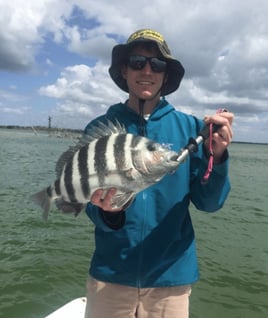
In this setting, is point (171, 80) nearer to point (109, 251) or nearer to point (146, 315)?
point (109, 251)

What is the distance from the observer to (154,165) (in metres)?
2.77

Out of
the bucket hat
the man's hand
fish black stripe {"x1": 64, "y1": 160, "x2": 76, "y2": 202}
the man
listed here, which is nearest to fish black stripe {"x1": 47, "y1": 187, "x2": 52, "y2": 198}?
fish black stripe {"x1": 64, "y1": 160, "x2": 76, "y2": 202}

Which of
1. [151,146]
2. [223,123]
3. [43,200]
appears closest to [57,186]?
[43,200]

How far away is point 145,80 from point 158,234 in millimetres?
1335

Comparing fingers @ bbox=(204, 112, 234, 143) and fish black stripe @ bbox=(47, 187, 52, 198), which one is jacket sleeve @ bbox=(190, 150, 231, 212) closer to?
fingers @ bbox=(204, 112, 234, 143)

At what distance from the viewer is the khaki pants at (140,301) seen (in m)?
3.31

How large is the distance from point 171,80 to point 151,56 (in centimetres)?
51

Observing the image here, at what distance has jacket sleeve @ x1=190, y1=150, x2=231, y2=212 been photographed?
3.19 meters

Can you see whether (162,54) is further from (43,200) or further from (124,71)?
(43,200)

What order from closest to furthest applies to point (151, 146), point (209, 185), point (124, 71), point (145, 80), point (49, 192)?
point (151, 146), point (49, 192), point (209, 185), point (145, 80), point (124, 71)

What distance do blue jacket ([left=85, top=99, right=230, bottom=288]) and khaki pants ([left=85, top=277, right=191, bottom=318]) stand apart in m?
0.07

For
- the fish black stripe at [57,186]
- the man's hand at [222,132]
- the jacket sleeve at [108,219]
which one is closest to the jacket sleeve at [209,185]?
the man's hand at [222,132]

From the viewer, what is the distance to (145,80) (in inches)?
136

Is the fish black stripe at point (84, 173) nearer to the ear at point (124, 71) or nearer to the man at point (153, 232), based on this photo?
the man at point (153, 232)
